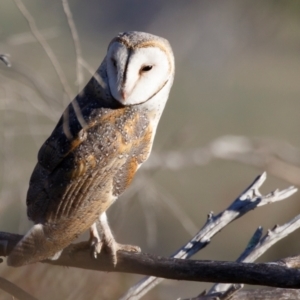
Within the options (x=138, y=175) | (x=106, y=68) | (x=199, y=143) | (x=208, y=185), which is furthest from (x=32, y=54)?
(x=199, y=143)

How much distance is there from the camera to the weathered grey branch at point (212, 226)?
2678mm

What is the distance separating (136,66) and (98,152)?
0.38m

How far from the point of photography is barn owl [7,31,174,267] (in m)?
2.65

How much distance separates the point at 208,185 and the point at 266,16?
26.7 feet

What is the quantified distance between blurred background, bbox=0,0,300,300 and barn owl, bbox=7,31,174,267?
15cm

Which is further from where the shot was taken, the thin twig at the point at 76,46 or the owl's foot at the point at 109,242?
the owl's foot at the point at 109,242

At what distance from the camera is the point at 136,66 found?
273 cm

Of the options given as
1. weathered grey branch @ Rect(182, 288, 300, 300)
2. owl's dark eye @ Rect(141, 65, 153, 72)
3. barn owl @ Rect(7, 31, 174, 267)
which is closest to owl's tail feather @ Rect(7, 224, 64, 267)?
barn owl @ Rect(7, 31, 174, 267)

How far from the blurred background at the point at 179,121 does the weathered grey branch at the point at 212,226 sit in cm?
31

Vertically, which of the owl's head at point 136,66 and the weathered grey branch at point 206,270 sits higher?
the owl's head at point 136,66

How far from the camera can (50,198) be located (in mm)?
2684

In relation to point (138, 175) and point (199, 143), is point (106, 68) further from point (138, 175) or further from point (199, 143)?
point (199, 143)

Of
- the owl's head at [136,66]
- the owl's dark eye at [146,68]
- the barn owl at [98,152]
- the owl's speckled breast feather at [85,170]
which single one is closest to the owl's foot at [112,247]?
the barn owl at [98,152]

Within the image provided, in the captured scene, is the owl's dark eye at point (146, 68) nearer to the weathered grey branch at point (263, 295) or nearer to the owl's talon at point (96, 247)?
the owl's talon at point (96, 247)
